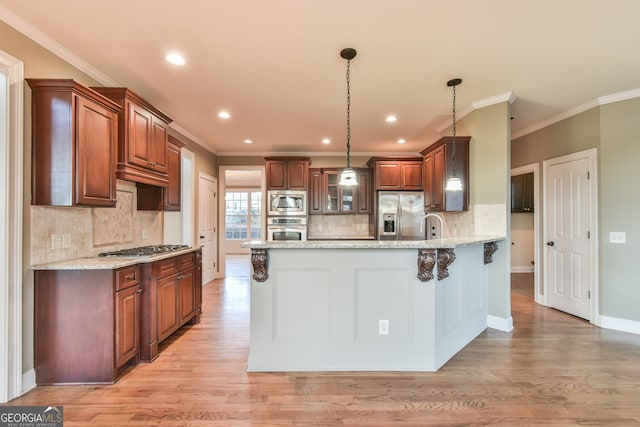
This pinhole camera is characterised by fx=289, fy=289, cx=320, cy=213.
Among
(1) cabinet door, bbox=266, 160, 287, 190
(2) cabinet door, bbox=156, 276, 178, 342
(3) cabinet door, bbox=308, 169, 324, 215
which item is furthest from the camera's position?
(3) cabinet door, bbox=308, 169, 324, 215

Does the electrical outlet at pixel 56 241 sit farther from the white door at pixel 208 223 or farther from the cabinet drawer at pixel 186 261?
the white door at pixel 208 223

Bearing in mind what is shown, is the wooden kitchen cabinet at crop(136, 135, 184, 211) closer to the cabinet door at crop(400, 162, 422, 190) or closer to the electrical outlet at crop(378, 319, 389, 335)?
the electrical outlet at crop(378, 319, 389, 335)

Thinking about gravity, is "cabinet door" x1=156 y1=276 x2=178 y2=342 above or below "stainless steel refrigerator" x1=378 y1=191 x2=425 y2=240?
below

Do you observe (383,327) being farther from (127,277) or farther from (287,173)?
(287,173)

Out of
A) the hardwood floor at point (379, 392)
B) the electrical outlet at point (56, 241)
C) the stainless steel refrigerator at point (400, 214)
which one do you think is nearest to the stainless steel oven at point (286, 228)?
the stainless steel refrigerator at point (400, 214)

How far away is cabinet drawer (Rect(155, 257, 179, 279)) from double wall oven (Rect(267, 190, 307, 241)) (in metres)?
2.59

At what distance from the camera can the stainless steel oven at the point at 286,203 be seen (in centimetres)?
548

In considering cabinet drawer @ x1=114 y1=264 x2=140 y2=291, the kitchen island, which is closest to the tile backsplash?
cabinet drawer @ x1=114 y1=264 x2=140 y2=291

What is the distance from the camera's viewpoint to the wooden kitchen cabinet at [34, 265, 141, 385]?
2.12m

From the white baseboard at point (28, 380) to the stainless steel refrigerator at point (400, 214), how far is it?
15.0ft

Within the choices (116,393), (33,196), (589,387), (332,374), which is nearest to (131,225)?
(33,196)

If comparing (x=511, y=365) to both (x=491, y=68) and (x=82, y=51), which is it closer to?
(x=491, y=68)

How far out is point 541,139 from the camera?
4.22m

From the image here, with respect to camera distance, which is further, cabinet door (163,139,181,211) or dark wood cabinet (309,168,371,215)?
dark wood cabinet (309,168,371,215)
